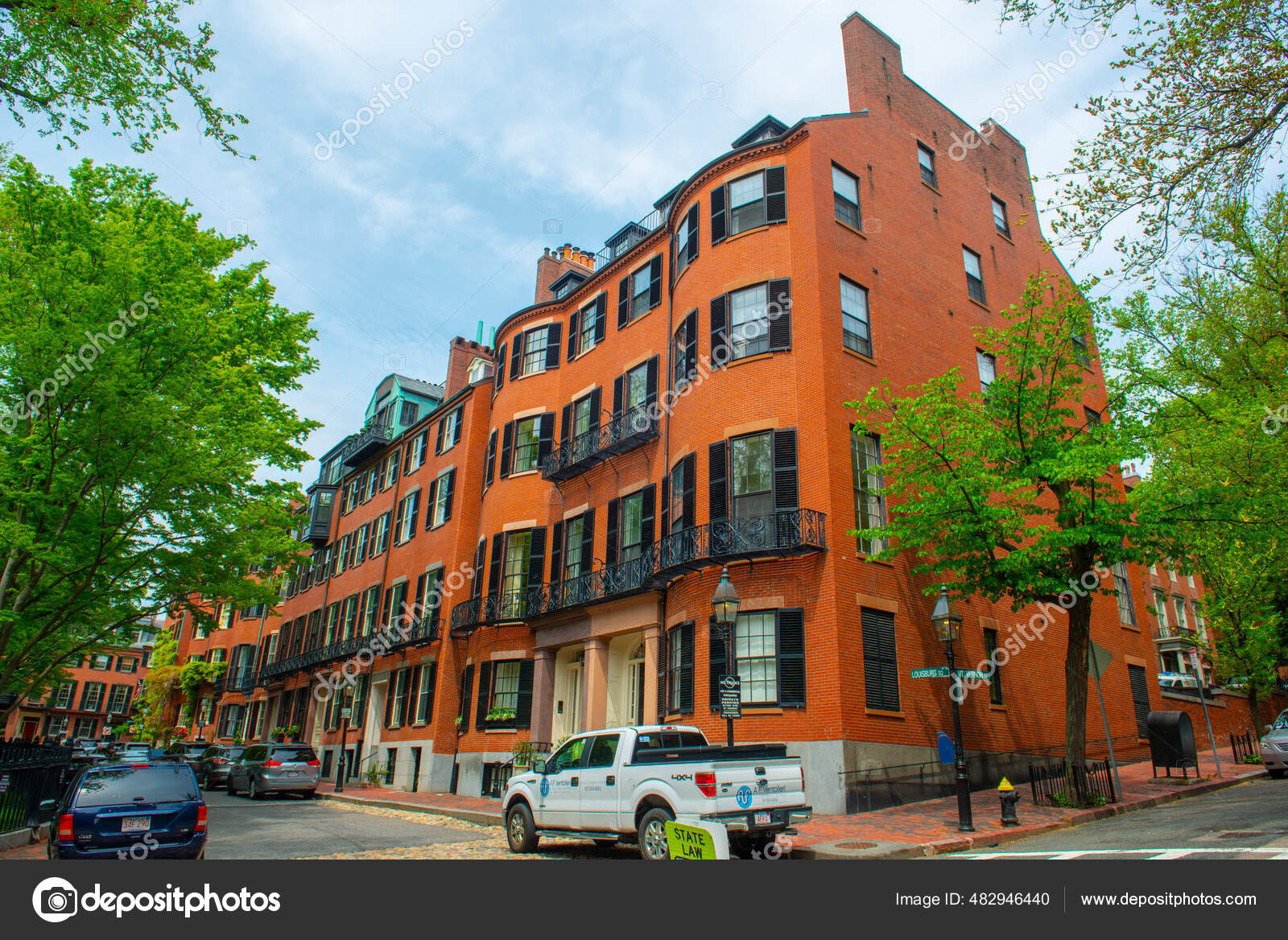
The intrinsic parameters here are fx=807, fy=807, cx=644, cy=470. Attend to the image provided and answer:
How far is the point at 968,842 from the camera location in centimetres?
1162

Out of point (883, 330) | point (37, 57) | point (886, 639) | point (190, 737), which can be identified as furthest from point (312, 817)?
point (190, 737)

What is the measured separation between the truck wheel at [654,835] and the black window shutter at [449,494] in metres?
21.0

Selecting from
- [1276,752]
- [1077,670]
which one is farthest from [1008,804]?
[1276,752]

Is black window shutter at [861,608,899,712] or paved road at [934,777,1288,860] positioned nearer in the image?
paved road at [934,777,1288,860]

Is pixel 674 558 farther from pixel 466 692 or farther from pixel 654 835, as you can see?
pixel 466 692

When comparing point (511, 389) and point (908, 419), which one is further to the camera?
point (511, 389)

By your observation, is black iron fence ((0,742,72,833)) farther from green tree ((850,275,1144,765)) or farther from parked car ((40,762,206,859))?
green tree ((850,275,1144,765))

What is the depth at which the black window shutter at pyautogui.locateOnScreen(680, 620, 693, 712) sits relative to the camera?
18078 mm

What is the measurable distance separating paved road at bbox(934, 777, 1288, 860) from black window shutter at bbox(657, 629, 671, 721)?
779cm

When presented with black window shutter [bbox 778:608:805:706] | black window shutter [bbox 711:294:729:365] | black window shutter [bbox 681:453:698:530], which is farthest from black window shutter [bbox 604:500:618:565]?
black window shutter [bbox 778:608:805:706]

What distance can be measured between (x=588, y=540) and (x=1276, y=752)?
1767 cm
